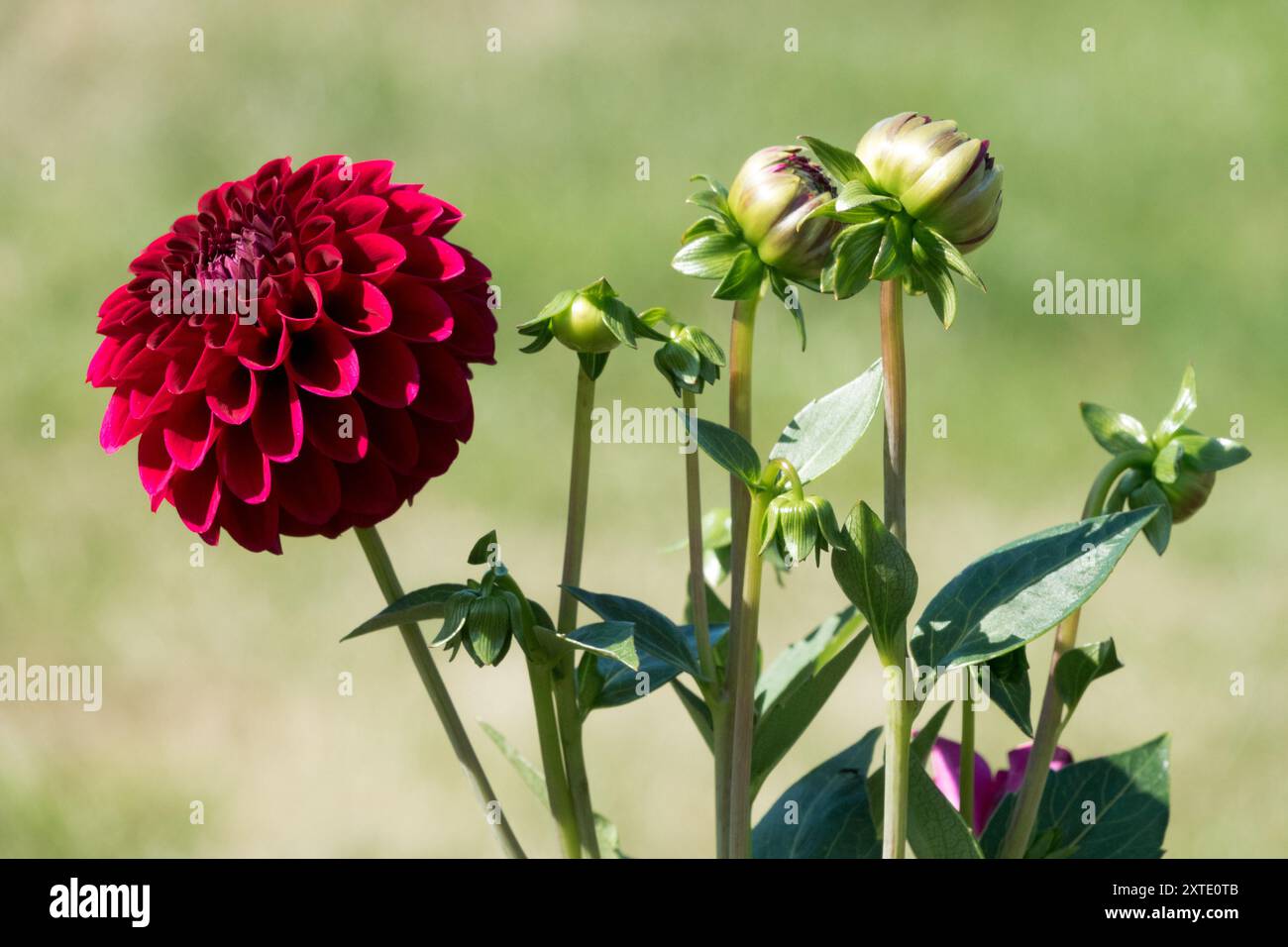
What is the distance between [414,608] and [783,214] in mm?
102

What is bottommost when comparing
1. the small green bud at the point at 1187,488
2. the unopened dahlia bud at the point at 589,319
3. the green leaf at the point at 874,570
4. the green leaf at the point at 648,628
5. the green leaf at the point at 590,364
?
the green leaf at the point at 648,628

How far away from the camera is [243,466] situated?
10.4 inches

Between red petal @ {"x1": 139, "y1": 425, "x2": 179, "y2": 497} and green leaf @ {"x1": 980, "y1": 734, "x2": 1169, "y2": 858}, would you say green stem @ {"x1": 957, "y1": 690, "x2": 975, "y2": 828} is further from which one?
red petal @ {"x1": 139, "y1": 425, "x2": 179, "y2": 497}

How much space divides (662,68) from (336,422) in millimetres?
1195

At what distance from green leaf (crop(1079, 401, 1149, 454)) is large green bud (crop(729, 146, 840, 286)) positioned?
7 cm

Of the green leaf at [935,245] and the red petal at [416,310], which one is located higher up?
the green leaf at [935,245]

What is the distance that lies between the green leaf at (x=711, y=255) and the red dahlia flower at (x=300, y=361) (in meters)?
0.04

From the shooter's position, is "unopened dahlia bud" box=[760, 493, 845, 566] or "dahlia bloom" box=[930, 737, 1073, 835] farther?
"dahlia bloom" box=[930, 737, 1073, 835]

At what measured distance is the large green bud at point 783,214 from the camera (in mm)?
272

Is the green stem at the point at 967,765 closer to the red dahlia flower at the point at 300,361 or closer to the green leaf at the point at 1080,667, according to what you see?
the green leaf at the point at 1080,667

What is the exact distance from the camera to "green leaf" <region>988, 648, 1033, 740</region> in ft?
0.93

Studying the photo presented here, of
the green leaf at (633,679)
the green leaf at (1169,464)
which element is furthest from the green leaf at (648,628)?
the green leaf at (1169,464)

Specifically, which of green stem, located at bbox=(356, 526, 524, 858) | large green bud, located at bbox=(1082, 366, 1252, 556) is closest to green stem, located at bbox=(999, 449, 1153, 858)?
large green bud, located at bbox=(1082, 366, 1252, 556)
